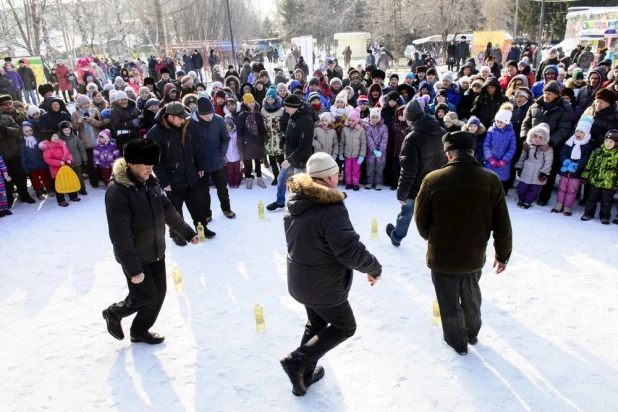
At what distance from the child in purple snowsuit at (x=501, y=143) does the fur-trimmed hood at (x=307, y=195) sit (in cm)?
562

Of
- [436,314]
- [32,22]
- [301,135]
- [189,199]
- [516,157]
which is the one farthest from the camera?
[32,22]

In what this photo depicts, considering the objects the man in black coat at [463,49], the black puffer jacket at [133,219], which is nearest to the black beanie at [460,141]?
the black puffer jacket at [133,219]

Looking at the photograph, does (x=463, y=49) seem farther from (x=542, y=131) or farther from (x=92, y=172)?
(x=92, y=172)

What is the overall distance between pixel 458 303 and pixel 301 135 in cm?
433

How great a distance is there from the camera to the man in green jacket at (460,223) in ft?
11.7

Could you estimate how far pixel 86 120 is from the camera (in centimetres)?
956

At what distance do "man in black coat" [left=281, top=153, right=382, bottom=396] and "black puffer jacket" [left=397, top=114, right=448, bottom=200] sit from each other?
8.06 feet

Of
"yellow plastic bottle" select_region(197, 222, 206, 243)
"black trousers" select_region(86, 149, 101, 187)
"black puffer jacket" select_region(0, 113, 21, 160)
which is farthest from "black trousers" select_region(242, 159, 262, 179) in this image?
"black puffer jacket" select_region(0, 113, 21, 160)

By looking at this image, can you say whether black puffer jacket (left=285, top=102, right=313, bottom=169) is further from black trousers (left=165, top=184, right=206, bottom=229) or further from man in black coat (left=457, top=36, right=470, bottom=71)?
man in black coat (left=457, top=36, right=470, bottom=71)

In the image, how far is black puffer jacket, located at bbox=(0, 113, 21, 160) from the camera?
8.39 m

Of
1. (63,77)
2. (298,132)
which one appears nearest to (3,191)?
(298,132)

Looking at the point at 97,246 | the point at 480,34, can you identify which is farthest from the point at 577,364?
the point at 480,34

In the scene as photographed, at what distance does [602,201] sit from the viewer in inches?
279

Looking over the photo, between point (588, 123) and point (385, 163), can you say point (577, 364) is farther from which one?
point (385, 163)
